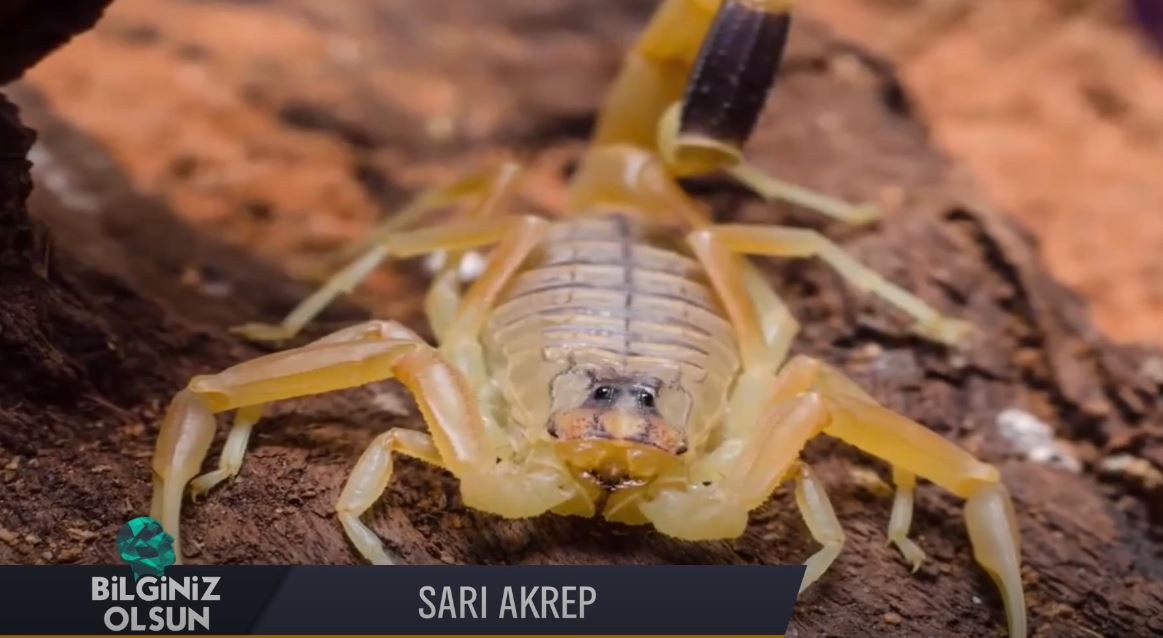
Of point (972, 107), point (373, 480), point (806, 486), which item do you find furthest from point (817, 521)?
point (972, 107)

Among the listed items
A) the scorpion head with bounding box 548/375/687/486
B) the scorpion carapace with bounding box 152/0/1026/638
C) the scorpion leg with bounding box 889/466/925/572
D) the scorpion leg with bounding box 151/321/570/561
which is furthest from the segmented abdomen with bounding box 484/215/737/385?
the scorpion leg with bounding box 889/466/925/572

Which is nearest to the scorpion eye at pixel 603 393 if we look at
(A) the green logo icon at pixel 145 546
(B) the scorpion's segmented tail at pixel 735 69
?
(A) the green logo icon at pixel 145 546

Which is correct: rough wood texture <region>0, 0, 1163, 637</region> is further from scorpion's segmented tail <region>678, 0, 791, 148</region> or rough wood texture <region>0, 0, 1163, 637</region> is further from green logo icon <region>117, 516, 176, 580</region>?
scorpion's segmented tail <region>678, 0, 791, 148</region>

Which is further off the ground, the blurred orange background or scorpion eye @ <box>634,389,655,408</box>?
the blurred orange background

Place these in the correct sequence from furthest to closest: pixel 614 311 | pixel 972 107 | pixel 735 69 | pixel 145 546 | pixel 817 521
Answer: pixel 972 107, pixel 735 69, pixel 614 311, pixel 817 521, pixel 145 546

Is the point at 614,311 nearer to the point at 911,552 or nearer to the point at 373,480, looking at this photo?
the point at 373,480
